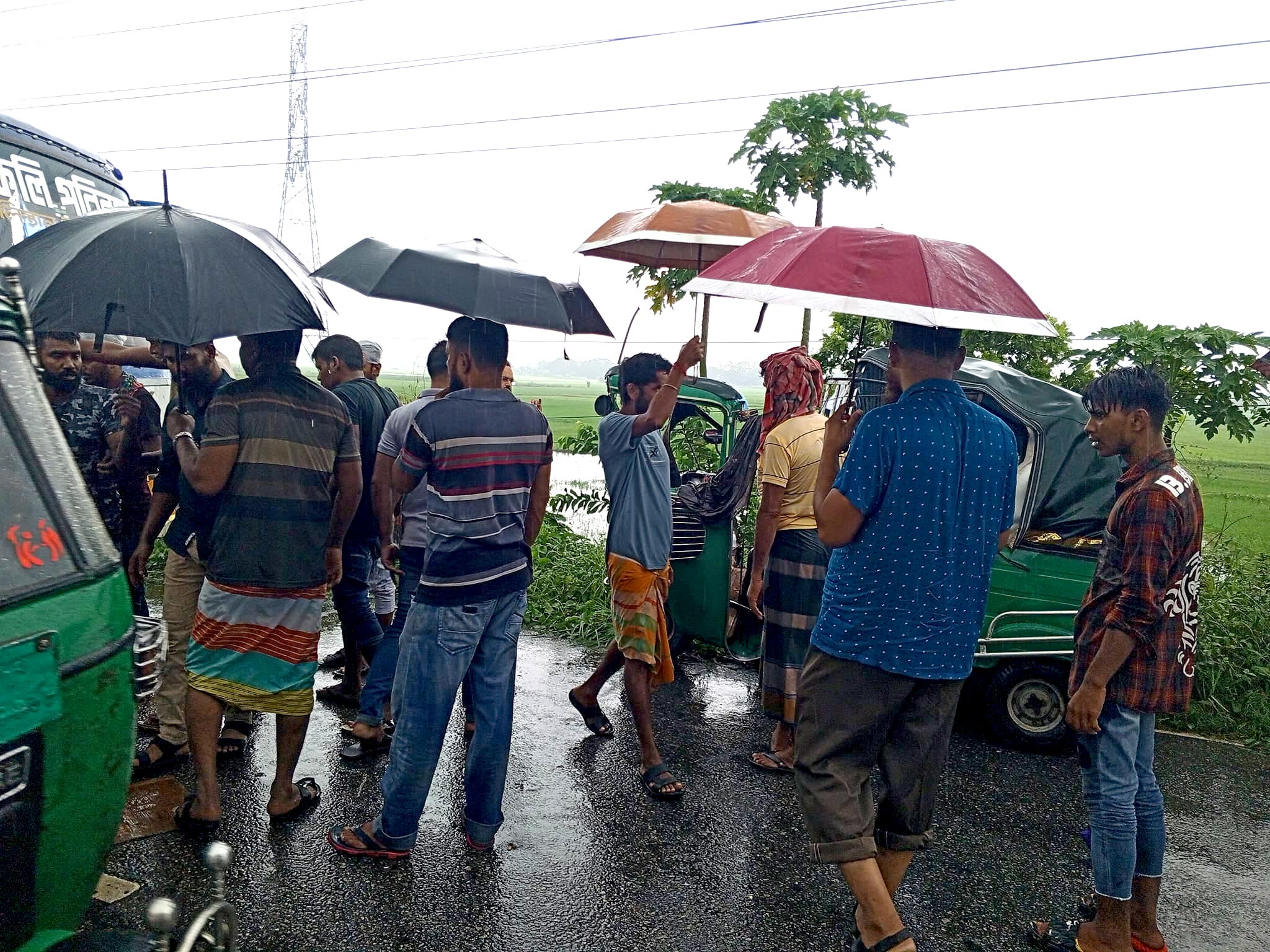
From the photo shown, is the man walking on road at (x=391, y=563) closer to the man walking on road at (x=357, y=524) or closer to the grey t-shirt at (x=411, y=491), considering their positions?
the grey t-shirt at (x=411, y=491)

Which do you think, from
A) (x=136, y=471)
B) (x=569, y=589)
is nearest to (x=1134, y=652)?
(x=136, y=471)

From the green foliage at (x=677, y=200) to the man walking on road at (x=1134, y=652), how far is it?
499 cm

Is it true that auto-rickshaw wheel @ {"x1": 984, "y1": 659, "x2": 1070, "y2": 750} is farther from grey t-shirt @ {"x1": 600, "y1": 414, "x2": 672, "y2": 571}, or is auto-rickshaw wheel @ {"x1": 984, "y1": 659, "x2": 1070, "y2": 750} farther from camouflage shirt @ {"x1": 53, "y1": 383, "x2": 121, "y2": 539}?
camouflage shirt @ {"x1": 53, "y1": 383, "x2": 121, "y2": 539}

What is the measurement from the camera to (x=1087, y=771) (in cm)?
318

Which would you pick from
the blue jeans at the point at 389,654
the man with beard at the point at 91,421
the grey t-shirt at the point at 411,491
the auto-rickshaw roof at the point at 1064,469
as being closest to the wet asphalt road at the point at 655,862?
the blue jeans at the point at 389,654

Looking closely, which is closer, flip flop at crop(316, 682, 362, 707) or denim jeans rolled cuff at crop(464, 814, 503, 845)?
denim jeans rolled cuff at crop(464, 814, 503, 845)

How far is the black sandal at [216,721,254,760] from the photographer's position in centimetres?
440

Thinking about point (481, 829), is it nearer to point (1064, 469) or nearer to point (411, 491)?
point (411, 491)

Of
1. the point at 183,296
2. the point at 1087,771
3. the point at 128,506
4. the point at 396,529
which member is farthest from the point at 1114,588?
the point at 128,506

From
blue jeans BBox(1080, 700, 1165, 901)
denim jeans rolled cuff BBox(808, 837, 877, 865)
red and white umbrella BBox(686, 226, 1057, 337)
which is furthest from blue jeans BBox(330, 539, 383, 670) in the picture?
blue jeans BBox(1080, 700, 1165, 901)

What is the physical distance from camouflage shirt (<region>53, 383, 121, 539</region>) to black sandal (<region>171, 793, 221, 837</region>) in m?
1.45

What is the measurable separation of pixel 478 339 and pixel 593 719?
7.55 ft

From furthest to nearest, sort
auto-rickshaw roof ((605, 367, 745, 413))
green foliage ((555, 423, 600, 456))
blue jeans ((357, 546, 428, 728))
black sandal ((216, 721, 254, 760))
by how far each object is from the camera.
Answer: green foliage ((555, 423, 600, 456)) < auto-rickshaw roof ((605, 367, 745, 413)) < blue jeans ((357, 546, 428, 728)) < black sandal ((216, 721, 254, 760))

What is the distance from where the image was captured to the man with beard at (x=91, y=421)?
168 inches
